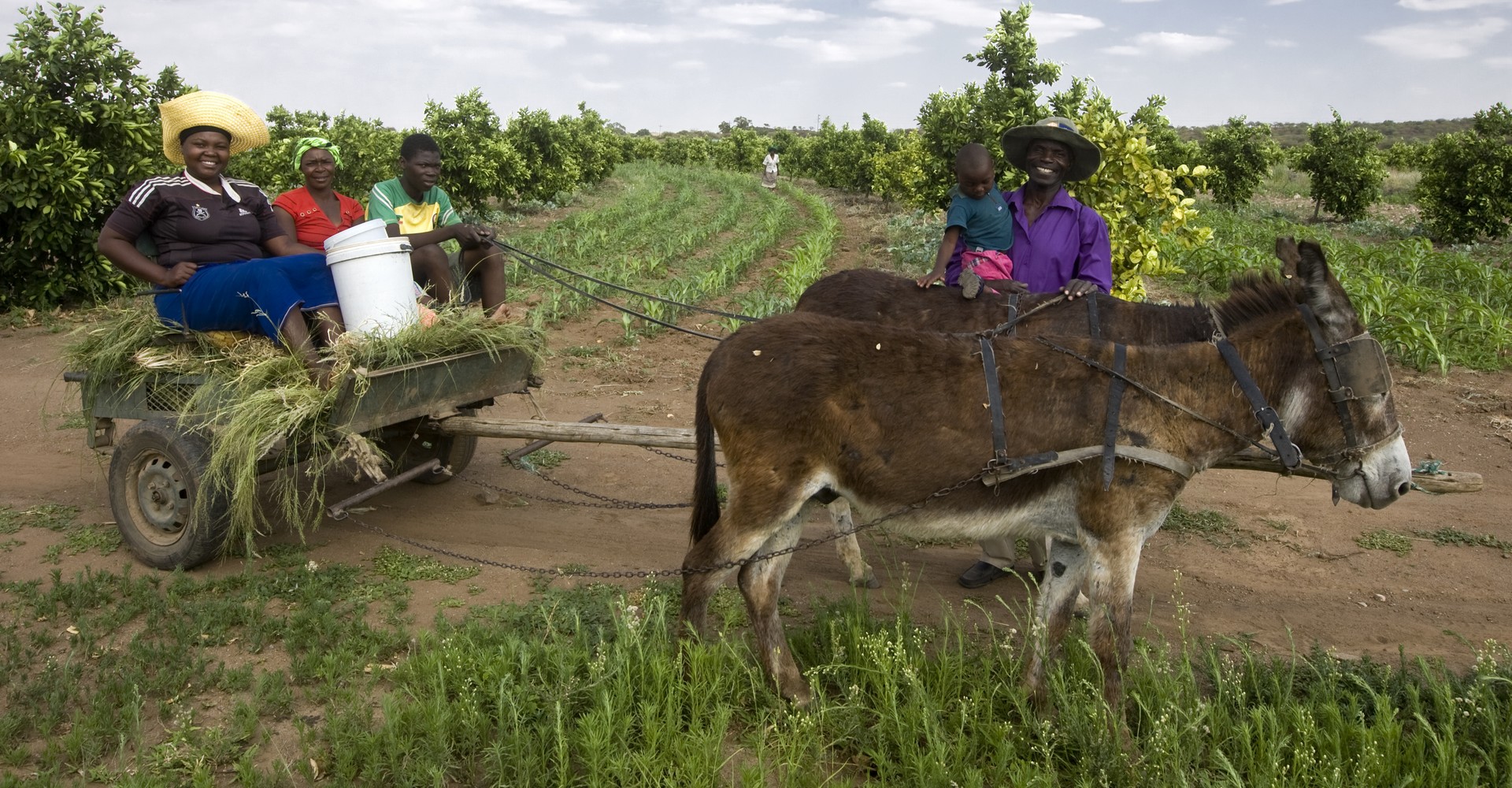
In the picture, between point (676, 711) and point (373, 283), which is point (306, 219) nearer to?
point (373, 283)

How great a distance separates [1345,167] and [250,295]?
2682 cm

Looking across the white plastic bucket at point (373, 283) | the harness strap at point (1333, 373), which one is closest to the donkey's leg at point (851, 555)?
the harness strap at point (1333, 373)

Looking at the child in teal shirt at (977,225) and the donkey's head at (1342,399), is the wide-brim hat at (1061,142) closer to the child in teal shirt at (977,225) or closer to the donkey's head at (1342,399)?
the child in teal shirt at (977,225)

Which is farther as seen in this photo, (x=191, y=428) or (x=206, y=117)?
(x=206, y=117)

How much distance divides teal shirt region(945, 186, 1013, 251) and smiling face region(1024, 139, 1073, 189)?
27 centimetres

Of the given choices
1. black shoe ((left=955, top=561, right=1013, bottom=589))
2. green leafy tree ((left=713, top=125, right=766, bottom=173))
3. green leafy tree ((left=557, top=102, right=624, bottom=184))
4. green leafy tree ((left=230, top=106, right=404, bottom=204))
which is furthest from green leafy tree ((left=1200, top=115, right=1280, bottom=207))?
green leafy tree ((left=713, top=125, right=766, bottom=173))

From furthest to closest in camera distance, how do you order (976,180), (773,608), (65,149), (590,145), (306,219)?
1. (590,145)
2. (65,149)
3. (306,219)
4. (976,180)
5. (773,608)

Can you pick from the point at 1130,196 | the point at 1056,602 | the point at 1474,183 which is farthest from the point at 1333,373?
the point at 1474,183

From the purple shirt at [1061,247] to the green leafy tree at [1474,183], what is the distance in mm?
18187

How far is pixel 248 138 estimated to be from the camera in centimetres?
593

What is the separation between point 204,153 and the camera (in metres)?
5.61

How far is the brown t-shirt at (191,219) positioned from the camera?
539 cm

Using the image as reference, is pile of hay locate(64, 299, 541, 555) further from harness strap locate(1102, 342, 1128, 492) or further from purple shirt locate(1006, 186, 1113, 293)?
harness strap locate(1102, 342, 1128, 492)

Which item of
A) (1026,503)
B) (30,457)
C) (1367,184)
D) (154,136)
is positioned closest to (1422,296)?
(1026,503)
